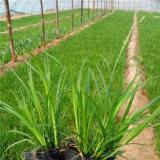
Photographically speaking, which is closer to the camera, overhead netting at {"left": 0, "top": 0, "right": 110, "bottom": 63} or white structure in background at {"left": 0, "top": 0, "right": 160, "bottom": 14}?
overhead netting at {"left": 0, "top": 0, "right": 110, "bottom": 63}

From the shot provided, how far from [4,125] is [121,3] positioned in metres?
66.1

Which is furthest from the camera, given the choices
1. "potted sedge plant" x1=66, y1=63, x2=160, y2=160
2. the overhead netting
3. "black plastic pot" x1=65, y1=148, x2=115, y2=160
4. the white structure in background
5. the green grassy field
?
the white structure in background

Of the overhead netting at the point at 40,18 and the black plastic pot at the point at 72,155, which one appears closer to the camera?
the black plastic pot at the point at 72,155

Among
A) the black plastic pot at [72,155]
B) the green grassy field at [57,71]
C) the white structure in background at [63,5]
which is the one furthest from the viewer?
the white structure in background at [63,5]

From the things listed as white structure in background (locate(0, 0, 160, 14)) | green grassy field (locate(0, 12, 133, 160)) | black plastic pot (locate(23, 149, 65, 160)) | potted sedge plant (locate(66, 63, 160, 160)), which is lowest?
white structure in background (locate(0, 0, 160, 14))

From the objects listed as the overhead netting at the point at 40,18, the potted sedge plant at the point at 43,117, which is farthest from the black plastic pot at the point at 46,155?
the overhead netting at the point at 40,18

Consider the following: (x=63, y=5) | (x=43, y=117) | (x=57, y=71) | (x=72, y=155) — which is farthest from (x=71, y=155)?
(x=63, y=5)

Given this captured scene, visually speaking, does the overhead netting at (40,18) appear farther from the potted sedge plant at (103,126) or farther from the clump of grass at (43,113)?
the potted sedge plant at (103,126)

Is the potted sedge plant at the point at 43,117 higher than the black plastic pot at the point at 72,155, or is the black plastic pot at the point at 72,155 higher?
the potted sedge plant at the point at 43,117

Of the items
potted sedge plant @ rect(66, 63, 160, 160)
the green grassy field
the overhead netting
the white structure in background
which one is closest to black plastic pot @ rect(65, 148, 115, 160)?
potted sedge plant @ rect(66, 63, 160, 160)

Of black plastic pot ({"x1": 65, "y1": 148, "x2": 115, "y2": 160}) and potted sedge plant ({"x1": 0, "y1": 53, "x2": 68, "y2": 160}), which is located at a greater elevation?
potted sedge plant ({"x1": 0, "y1": 53, "x2": 68, "y2": 160})

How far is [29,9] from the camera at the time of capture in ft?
144

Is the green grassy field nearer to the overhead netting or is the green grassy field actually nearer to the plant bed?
the plant bed

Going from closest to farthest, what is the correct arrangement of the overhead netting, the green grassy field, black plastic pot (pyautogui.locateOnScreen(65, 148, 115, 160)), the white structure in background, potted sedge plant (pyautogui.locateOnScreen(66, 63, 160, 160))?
potted sedge plant (pyautogui.locateOnScreen(66, 63, 160, 160))
black plastic pot (pyautogui.locateOnScreen(65, 148, 115, 160))
the green grassy field
the overhead netting
the white structure in background
